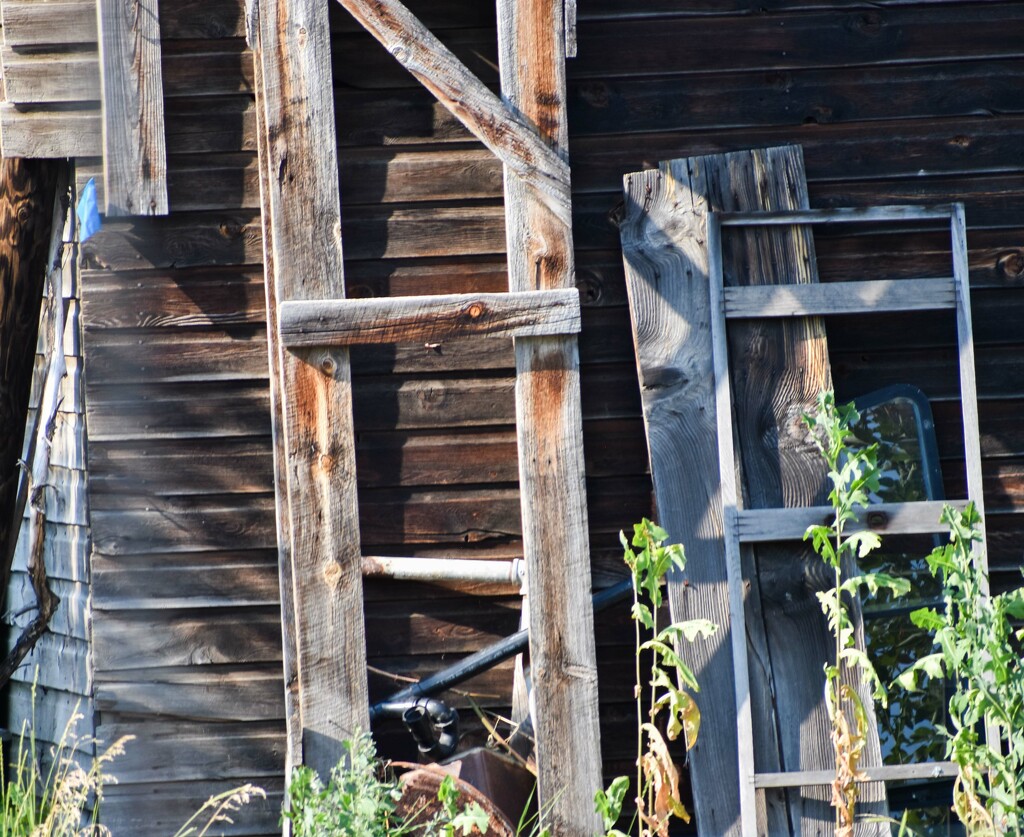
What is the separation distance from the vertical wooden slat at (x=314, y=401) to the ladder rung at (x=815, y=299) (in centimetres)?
134

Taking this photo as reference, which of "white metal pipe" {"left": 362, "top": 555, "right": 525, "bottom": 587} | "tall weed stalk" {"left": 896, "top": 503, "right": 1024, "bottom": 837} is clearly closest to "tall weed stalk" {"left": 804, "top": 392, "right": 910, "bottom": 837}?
"tall weed stalk" {"left": 896, "top": 503, "right": 1024, "bottom": 837}

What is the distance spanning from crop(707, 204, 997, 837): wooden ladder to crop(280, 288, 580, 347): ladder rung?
2.23 feet

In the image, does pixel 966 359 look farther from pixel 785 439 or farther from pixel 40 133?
pixel 40 133

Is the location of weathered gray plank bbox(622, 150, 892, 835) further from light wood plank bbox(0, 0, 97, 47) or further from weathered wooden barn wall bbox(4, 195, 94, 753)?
weathered wooden barn wall bbox(4, 195, 94, 753)

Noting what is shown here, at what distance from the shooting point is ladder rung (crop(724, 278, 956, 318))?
3449 millimetres

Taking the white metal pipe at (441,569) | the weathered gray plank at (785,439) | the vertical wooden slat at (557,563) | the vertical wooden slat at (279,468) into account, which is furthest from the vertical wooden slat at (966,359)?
the vertical wooden slat at (279,468)

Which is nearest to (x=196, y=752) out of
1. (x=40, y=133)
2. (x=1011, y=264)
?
(x=40, y=133)

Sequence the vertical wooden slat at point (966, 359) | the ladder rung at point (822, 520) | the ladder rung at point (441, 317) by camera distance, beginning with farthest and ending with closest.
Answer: the vertical wooden slat at point (966, 359)
the ladder rung at point (822, 520)
the ladder rung at point (441, 317)

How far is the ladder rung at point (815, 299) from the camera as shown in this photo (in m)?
3.45

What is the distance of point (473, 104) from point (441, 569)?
1.56 meters

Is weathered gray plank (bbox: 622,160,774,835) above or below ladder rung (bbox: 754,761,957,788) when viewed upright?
above

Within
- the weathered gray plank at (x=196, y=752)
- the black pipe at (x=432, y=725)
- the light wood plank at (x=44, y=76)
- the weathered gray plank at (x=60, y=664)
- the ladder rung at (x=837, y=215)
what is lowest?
the weathered gray plank at (x=196, y=752)

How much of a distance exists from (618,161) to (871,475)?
147cm

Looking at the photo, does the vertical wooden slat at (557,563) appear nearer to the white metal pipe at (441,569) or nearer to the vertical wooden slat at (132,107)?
the white metal pipe at (441,569)
